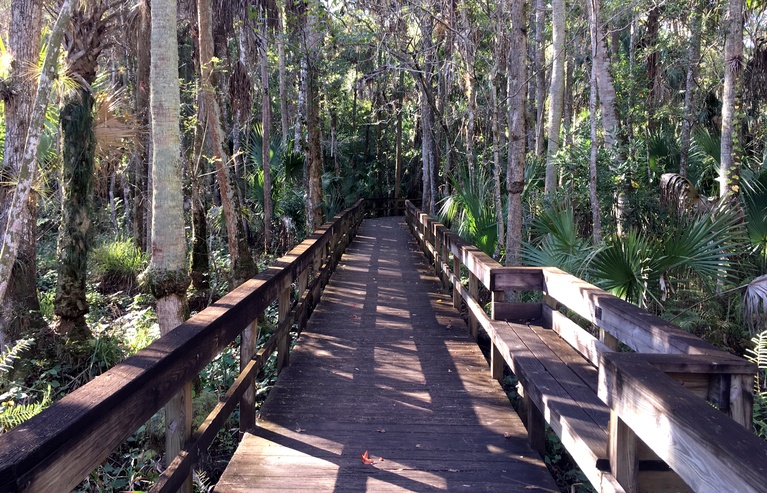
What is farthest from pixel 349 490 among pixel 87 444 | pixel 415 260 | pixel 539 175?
pixel 539 175

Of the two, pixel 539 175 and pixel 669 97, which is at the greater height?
pixel 669 97

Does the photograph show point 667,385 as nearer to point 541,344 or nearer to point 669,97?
point 541,344

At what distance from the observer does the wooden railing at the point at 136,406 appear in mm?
1619

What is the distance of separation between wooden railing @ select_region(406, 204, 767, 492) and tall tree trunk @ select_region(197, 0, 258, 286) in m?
6.22

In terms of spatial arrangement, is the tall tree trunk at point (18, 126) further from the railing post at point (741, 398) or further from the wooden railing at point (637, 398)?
the railing post at point (741, 398)

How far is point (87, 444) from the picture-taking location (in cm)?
185

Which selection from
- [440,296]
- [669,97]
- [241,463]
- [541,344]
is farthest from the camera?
[669,97]

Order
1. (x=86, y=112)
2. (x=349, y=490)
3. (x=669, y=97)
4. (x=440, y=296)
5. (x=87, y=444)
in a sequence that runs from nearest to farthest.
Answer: (x=87, y=444), (x=349, y=490), (x=86, y=112), (x=440, y=296), (x=669, y=97)

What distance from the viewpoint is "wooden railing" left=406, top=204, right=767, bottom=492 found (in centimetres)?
160

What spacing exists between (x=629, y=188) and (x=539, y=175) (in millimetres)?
4756

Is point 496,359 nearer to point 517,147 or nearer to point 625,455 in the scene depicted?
point 625,455

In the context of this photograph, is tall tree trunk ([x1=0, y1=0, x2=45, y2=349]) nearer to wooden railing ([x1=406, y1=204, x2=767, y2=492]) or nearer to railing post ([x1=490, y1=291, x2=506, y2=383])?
railing post ([x1=490, y1=291, x2=506, y2=383])

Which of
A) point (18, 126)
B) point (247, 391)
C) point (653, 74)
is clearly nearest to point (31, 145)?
point (18, 126)

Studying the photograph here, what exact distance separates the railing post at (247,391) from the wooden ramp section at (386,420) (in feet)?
0.31
